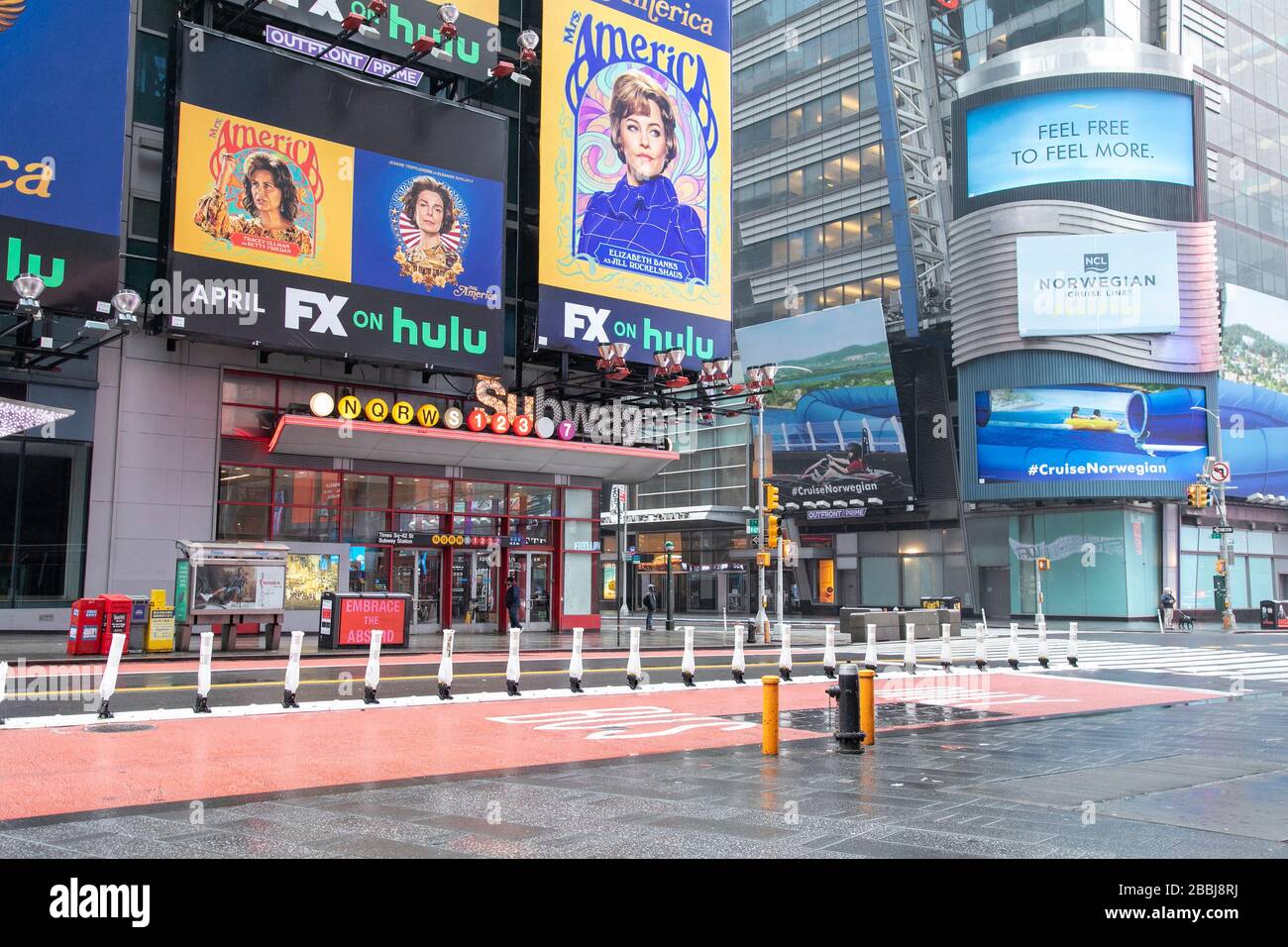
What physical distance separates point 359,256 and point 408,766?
23.9 metres

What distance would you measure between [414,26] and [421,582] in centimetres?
1739

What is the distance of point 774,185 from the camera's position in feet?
229

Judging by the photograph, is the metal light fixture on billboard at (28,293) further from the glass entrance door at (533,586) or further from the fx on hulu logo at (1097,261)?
the fx on hulu logo at (1097,261)

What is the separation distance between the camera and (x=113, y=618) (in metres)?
23.2

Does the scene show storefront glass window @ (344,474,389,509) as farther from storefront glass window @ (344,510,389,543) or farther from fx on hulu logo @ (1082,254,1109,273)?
fx on hulu logo @ (1082,254,1109,273)

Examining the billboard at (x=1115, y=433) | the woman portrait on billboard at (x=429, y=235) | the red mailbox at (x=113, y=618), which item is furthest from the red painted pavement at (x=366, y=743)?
the billboard at (x=1115, y=433)

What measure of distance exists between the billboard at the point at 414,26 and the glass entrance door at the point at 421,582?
15.4m

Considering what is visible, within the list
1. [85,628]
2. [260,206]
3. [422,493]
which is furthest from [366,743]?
[422,493]

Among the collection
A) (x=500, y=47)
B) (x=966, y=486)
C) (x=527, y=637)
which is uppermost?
(x=500, y=47)

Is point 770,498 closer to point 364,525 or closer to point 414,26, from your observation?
point 364,525

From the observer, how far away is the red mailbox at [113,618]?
23.0m

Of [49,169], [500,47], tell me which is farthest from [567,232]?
[49,169]

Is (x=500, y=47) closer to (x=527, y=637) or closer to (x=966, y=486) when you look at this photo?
(x=527, y=637)

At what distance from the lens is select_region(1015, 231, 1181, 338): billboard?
52469 mm
